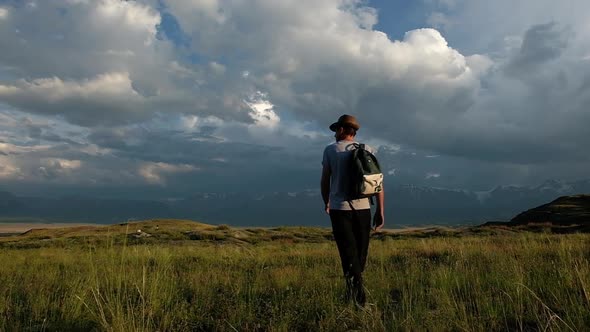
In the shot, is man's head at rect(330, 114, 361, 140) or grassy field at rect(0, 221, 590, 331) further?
man's head at rect(330, 114, 361, 140)

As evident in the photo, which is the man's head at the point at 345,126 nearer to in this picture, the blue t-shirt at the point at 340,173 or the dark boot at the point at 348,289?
the blue t-shirt at the point at 340,173

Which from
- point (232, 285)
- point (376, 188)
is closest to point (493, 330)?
point (376, 188)

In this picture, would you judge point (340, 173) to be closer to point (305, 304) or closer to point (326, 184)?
point (326, 184)

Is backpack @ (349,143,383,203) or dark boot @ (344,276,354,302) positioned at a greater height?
backpack @ (349,143,383,203)

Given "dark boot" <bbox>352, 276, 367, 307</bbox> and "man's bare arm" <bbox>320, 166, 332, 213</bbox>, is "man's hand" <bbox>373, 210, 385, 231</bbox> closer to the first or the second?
"man's bare arm" <bbox>320, 166, 332, 213</bbox>

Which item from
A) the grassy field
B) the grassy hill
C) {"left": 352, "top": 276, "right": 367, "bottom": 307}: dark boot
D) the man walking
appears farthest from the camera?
the grassy hill

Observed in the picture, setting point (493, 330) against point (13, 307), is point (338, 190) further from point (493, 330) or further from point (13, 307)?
point (13, 307)

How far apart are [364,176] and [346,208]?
1.69 feet

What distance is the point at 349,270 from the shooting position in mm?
6035

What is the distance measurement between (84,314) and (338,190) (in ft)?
11.8

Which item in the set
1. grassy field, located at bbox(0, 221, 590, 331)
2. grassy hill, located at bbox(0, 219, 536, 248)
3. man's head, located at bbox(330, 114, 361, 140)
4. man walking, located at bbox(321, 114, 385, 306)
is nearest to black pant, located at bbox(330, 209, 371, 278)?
man walking, located at bbox(321, 114, 385, 306)

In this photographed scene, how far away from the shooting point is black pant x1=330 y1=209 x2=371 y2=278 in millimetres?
6047

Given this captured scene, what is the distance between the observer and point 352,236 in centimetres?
616

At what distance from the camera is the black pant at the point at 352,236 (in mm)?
6047
